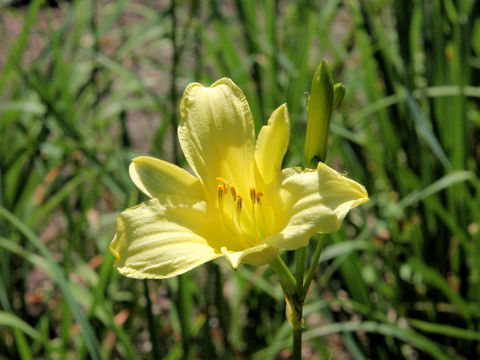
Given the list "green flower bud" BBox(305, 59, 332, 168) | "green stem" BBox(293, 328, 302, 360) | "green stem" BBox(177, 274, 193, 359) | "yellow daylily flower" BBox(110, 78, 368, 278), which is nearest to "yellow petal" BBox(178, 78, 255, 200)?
"yellow daylily flower" BBox(110, 78, 368, 278)

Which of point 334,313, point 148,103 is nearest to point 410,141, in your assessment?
point 334,313

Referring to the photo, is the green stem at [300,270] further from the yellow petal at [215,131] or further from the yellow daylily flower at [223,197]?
the yellow petal at [215,131]

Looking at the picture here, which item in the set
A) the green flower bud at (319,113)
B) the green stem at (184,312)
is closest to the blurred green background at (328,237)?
the green stem at (184,312)

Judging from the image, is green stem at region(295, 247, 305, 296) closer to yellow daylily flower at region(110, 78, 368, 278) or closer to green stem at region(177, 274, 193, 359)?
yellow daylily flower at region(110, 78, 368, 278)

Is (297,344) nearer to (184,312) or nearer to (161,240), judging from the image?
(161,240)

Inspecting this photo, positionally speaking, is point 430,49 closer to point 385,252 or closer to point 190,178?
point 385,252
